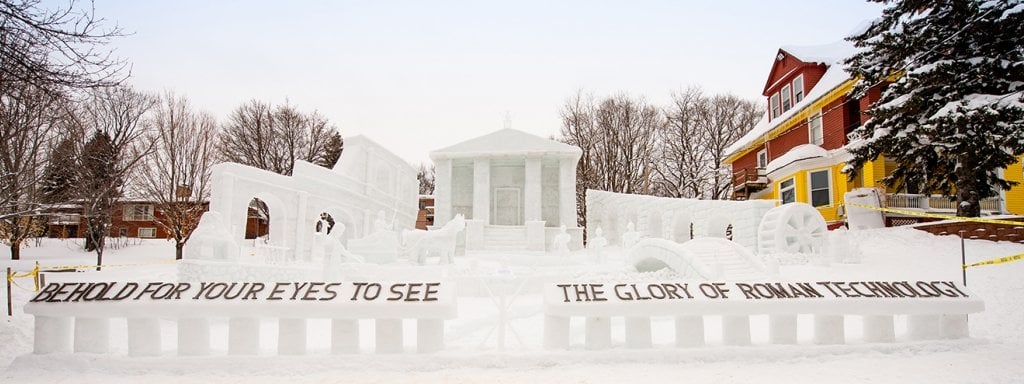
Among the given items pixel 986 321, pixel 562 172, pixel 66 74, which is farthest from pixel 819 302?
pixel 562 172

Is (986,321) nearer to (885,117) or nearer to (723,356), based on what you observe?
(723,356)

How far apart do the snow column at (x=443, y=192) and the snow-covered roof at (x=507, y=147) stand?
42 centimetres

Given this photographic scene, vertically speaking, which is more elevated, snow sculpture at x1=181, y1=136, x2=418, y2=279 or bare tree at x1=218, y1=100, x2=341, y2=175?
bare tree at x1=218, y1=100, x2=341, y2=175

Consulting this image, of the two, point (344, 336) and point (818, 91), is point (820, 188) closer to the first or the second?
point (818, 91)

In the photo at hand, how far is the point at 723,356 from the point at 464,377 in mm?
2006

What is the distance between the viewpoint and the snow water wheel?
565 inches

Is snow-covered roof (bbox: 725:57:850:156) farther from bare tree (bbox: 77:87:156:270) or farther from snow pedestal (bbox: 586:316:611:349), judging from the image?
bare tree (bbox: 77:87:156:270)

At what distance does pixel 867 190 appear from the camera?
16.5 metres

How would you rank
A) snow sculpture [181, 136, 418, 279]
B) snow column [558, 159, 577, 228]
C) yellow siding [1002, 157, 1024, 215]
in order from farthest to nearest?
snow column [558, 159, 577, 228]
yellow siding [1002, 157, 1024, 215]
snow sculpture [181, 136, 418, 279]

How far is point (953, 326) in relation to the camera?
460 cm

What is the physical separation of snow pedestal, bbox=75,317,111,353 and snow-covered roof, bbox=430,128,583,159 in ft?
62.1

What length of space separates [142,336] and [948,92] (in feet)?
55.3

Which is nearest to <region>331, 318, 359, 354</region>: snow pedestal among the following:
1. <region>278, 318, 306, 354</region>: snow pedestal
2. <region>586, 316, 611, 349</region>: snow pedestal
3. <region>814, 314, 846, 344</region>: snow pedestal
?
<region>278, 318, 306, 354</region>: snow pedestal

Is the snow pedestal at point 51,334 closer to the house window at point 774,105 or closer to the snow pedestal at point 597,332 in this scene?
the snow pedestal at point 597,332
